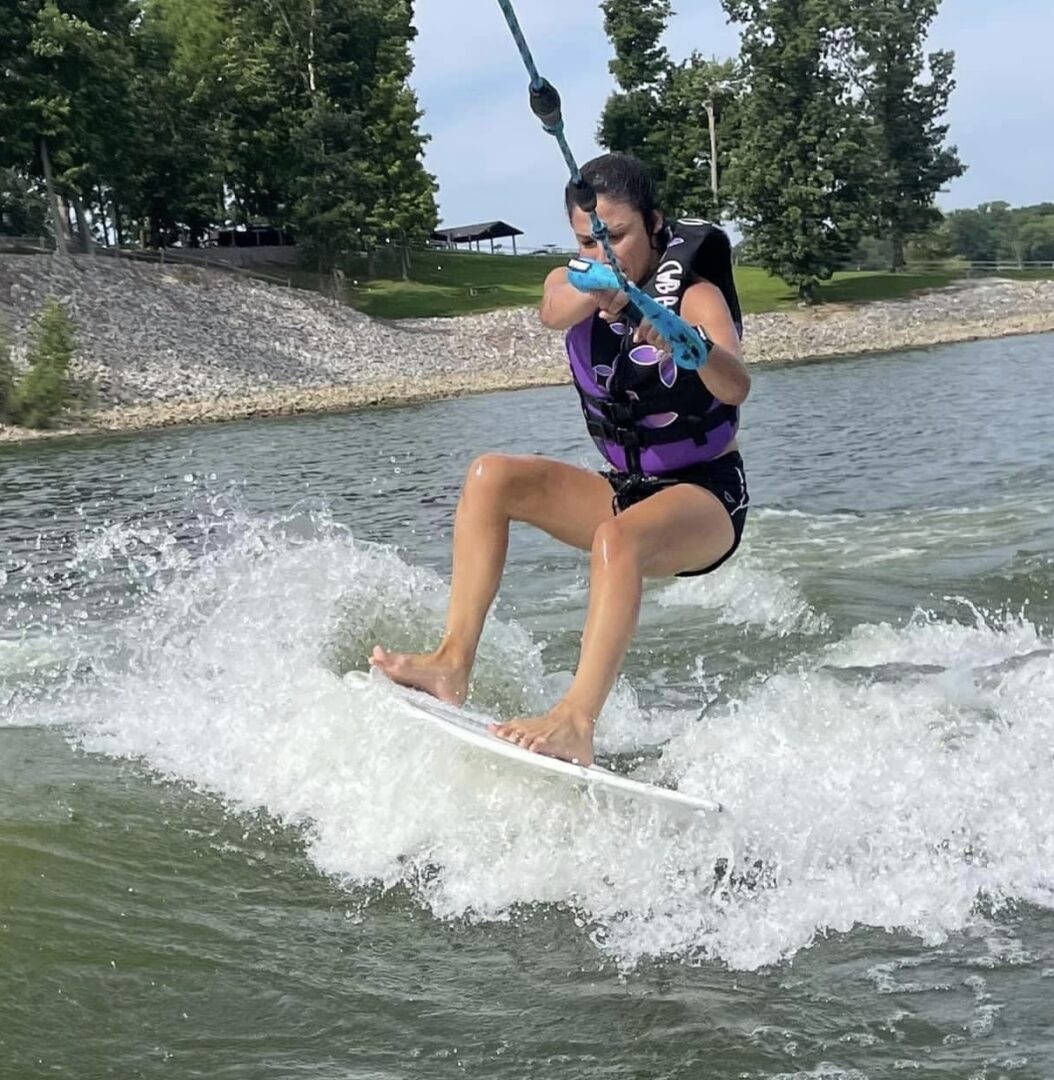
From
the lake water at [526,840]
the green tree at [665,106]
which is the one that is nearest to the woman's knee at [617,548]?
the lake water at [526,840]

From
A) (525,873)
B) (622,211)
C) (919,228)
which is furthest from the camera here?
(919,228)

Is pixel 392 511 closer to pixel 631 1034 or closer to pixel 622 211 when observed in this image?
pixel 622 211

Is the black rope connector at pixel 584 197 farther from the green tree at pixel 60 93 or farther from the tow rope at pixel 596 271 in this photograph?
the green tree at pixel 60 93

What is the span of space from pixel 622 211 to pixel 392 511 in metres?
8.76

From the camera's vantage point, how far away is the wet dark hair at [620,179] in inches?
161

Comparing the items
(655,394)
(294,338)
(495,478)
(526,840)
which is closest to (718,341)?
(655,394)

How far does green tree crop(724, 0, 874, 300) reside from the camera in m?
48.2

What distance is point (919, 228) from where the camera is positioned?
59781mm

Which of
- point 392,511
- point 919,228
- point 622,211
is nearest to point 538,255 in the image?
point 919,228

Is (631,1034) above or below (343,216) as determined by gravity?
below

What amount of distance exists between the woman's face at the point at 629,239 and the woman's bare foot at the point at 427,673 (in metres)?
1.35

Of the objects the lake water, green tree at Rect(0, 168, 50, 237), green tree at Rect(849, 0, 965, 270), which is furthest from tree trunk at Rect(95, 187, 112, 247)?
the lake water

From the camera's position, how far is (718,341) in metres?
4.02

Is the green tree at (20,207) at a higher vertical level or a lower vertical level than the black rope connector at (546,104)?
higher
